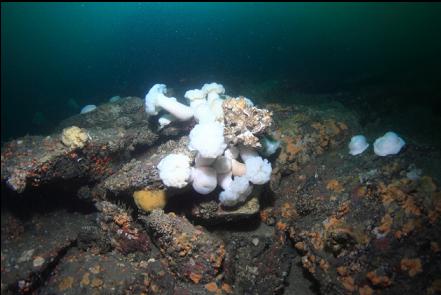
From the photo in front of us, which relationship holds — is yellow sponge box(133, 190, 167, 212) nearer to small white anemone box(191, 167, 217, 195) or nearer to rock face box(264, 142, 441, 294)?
small white anemone box(191, 167, 217, 195)

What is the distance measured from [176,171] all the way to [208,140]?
0.67 metres

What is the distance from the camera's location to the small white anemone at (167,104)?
5.02 m

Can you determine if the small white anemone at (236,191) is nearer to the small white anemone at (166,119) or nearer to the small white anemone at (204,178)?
the small white anemone at (204,178)

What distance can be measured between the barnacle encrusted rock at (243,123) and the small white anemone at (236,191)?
1.77 ft

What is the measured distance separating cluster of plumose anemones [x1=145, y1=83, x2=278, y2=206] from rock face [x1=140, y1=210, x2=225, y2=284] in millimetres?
605

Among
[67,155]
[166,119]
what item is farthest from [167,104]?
[67,155]

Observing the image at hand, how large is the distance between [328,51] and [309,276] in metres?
30.7

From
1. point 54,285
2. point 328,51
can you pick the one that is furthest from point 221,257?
point 328,51

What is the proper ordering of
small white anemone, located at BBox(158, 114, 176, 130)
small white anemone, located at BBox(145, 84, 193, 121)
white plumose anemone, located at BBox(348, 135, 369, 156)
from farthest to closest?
small white anemone, located at BBox(158, 114, 176, 130), small white anemone, located at BBox(145, 84, 193, 121), white plumose anemone, located at BBox(348, 135, 369, 156)

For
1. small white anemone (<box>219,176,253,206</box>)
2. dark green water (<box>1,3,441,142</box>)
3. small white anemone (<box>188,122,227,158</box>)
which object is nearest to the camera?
small white anemone (<box>188,122,227,158</box>)

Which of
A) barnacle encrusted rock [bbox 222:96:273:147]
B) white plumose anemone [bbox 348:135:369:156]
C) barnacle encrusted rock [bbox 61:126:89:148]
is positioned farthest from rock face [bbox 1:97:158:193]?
white plumose anemone [bbox 348:135:369:156]

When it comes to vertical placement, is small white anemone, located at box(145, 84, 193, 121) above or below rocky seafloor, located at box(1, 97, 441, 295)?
above

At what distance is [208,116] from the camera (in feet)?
15.0

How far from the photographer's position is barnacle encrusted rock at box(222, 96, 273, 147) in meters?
4.21
